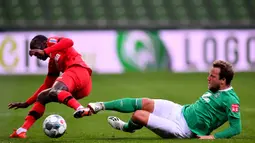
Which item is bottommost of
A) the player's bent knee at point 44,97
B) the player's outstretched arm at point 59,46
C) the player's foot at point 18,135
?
the player's foot at point 18,135

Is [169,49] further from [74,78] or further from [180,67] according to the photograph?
[74,78]

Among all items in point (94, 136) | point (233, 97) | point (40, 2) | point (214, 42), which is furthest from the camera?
point (40, 2)

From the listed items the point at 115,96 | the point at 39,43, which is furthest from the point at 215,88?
the point at 115,96

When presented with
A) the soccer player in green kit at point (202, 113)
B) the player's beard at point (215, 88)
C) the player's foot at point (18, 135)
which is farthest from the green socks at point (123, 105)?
the player's foot at point (18, 135)

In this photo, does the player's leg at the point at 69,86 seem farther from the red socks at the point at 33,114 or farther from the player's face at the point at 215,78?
the player's face at the point at 215,78

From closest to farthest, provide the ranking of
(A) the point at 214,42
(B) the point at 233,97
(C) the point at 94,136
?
(B) the point at 233,97
(C) the point at 94,136
(A) the point at 214,42

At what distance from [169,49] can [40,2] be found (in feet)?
15.2

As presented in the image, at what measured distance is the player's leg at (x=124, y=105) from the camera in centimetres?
786

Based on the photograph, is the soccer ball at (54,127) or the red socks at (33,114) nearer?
the soccer ball at (54,127)


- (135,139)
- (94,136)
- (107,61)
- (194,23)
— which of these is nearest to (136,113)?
(135,139)

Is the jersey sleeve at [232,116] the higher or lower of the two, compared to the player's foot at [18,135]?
higher

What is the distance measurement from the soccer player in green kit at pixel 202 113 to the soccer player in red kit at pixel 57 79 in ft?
2.15

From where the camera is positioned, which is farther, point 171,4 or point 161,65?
point 171,4

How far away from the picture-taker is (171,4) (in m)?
21.8
